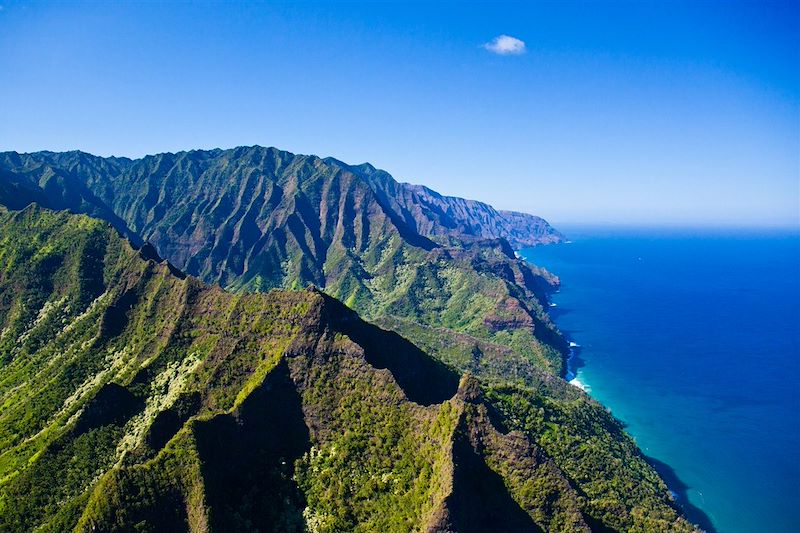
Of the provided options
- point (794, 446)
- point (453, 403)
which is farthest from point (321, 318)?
point (794, 446)

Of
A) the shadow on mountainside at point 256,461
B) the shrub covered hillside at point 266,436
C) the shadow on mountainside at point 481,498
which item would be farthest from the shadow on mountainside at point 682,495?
the shadow on mountainside at point 256,461

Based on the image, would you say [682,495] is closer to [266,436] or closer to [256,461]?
[266,436]

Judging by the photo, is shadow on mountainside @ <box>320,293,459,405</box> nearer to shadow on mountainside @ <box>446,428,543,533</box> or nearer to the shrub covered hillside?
the shrub covered hillside

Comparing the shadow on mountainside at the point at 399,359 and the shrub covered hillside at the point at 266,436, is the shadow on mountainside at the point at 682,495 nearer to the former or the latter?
the shrub covered hillside at the point at 266,436

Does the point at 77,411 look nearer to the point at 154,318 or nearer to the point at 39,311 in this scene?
the point at 154,318

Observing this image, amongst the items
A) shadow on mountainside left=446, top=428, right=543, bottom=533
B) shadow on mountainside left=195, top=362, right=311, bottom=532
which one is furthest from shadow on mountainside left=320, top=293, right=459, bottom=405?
shadow on mountainside left=446, top=428, right=543, bottom=533
